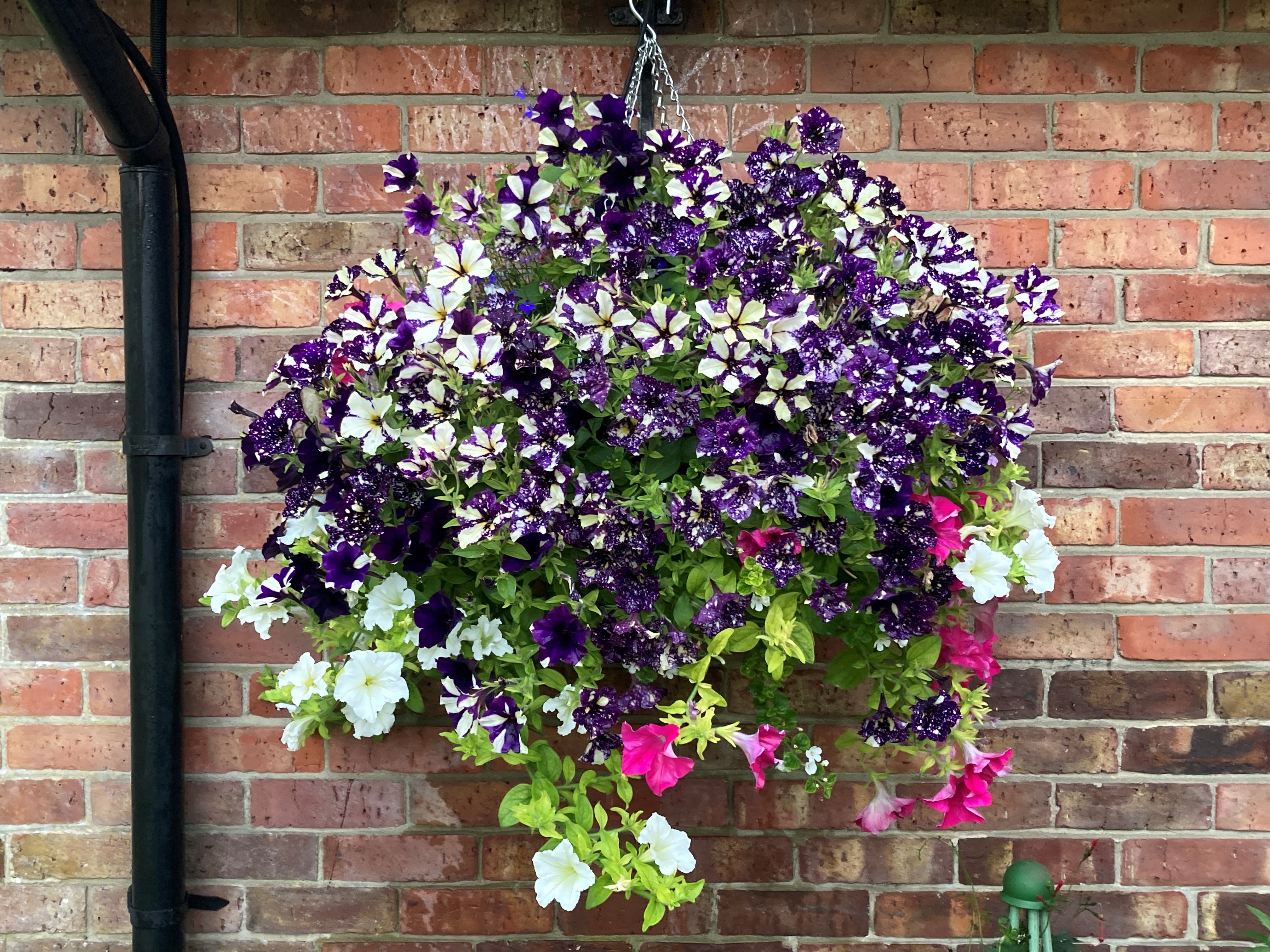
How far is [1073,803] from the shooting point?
1482 millimetres

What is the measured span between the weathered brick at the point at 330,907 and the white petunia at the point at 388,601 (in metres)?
0.61

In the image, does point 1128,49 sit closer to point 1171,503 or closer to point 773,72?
point 773,72

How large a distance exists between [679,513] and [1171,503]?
90 cm

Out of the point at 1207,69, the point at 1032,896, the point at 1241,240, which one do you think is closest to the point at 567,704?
the point at 1032,896

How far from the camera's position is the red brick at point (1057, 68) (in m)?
1.43

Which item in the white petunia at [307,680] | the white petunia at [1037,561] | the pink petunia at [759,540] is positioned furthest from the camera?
the white petunia at [307,680]

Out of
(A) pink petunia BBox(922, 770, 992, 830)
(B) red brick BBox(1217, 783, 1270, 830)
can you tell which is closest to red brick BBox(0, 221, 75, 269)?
(A) pink petunia BBox(922, 770, 992, 830)

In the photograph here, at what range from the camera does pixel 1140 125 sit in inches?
56.6

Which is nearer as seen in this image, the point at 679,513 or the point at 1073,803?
the point at 679,513

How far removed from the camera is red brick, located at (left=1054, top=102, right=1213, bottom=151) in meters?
1.44

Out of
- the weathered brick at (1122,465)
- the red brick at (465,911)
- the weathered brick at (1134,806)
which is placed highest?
the weathered brick at (1122,465)

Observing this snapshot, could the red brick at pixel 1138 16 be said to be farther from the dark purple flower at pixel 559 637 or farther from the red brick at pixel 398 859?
the red brick at pixel 398 859

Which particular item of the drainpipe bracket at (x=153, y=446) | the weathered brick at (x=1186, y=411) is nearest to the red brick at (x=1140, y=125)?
the weathered brick at (x=1186, y=411)

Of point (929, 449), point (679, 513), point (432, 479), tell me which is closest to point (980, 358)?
point (929, 449)
